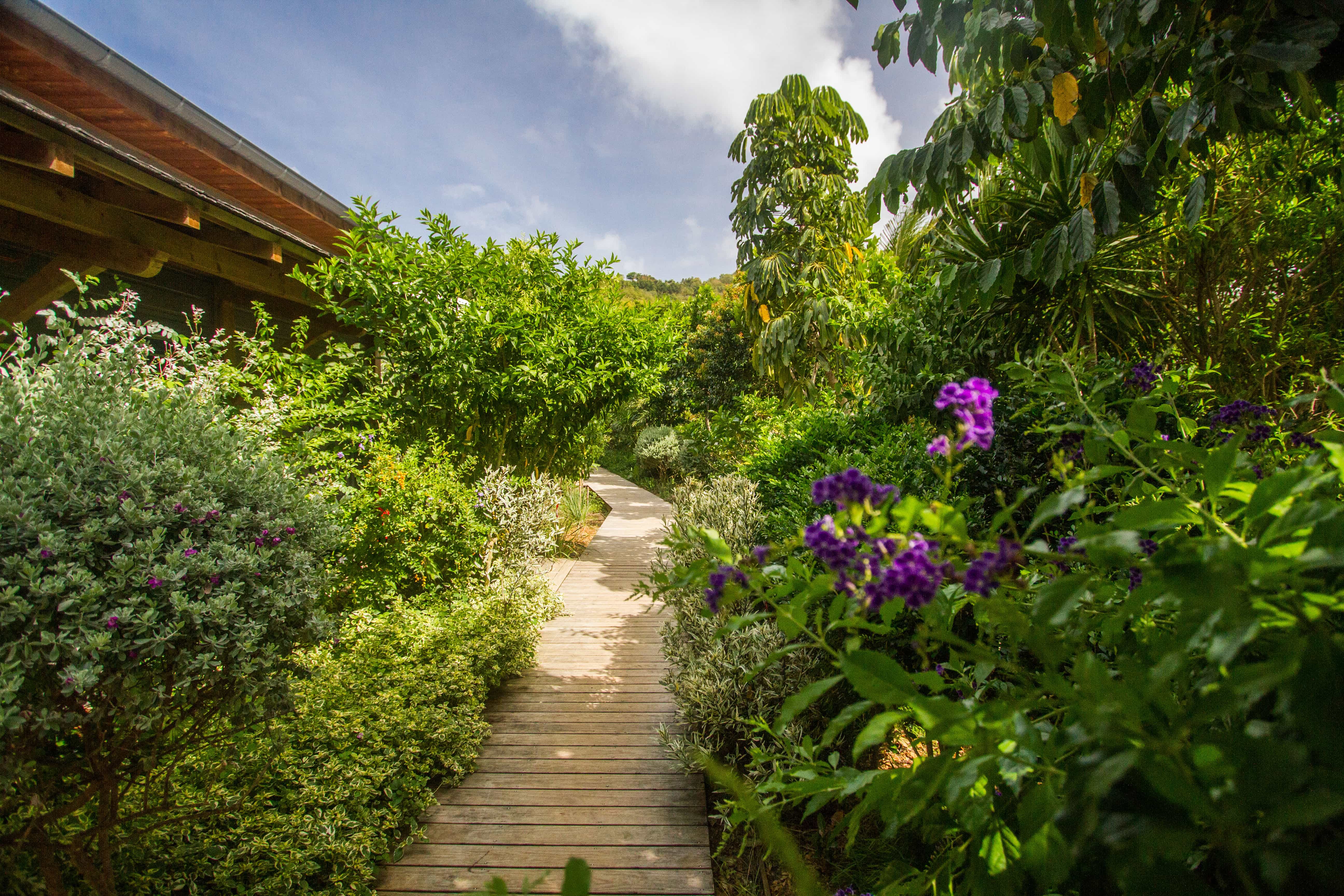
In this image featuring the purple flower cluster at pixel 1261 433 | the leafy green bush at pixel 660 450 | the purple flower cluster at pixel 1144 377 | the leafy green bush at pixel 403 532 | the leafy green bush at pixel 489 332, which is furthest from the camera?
the leafy green bush at pixel 660 450

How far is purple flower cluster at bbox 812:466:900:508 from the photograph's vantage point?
2.19ft

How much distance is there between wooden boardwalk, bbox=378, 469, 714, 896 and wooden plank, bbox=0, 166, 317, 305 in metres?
3.59

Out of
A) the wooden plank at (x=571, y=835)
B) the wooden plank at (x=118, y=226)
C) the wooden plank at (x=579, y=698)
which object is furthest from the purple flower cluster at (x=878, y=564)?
the wooden plank at (x=118, y=226)

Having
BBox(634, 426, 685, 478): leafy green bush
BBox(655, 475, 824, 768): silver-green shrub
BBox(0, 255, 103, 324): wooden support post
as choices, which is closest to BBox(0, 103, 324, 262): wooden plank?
BBox(0, 255, 103, 324): wooden support post

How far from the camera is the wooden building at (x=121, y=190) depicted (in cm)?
258

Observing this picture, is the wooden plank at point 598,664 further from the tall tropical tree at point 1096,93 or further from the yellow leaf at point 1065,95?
the yellow leaf at point 1065,95

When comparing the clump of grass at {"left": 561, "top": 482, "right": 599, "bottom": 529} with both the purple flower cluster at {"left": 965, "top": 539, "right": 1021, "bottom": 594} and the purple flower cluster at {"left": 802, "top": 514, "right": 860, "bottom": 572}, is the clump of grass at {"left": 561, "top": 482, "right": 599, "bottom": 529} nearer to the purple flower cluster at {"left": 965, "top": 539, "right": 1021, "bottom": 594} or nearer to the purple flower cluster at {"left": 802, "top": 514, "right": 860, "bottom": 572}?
the purple flower cluster at {"left": 802, "top": 514, "right": 860, "bottom": 572}

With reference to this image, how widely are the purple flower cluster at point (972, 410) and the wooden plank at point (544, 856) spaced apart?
2287 millimetres

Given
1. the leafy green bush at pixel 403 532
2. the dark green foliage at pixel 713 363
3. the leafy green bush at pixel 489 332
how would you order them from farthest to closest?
the dark green foliage at pixel 713 363, the leafy green bush at pixel 489 332, the leafy green bush at pixel 403 532

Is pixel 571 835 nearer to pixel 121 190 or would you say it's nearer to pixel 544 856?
pixel 544 856

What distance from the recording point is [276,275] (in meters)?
4.82

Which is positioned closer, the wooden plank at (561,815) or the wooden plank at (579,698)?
the wooden plank at (561,815)

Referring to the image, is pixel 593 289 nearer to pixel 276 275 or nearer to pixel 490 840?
pixel 276 275

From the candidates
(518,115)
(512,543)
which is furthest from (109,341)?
(518,115)
